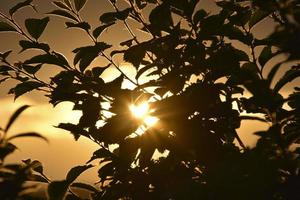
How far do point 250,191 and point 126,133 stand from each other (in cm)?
80

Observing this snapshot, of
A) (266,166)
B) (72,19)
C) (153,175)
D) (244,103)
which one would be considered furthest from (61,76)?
(266,166)

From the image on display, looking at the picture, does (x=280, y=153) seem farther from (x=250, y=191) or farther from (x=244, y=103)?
(x=244, y=103)

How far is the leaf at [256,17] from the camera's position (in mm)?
3084

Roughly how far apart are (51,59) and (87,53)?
0.89ft

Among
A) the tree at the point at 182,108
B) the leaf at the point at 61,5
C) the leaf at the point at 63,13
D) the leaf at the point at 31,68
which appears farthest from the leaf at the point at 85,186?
the leaf at the point at 61,5

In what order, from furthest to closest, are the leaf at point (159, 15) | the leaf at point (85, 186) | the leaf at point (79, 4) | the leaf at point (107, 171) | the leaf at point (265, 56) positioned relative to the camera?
1. the leaf at point (79, 4)
2. the leaf at point (85, 186)
3. the leaf at point (265, 56)
4. the leaf at point (107, 171)
5. the leaf at point (159, 15)

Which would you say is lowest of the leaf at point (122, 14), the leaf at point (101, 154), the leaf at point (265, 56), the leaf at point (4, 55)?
the leaf at point (101, 154)

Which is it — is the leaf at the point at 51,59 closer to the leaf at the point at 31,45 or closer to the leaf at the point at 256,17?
the leaf at the point at 31,45

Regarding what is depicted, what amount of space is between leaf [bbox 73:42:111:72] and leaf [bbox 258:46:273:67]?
1.08 metres

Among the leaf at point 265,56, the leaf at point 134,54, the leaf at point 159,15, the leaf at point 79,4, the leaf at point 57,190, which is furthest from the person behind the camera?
the leaf at point 79,4

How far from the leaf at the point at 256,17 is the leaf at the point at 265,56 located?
199 mm

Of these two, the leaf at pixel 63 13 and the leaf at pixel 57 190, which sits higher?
the leaf at pixel 63 13

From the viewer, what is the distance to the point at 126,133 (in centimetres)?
252

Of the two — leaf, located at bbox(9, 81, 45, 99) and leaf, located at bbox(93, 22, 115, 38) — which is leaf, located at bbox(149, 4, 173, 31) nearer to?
leaf, located at bbox(93, 22, 115, 38)
